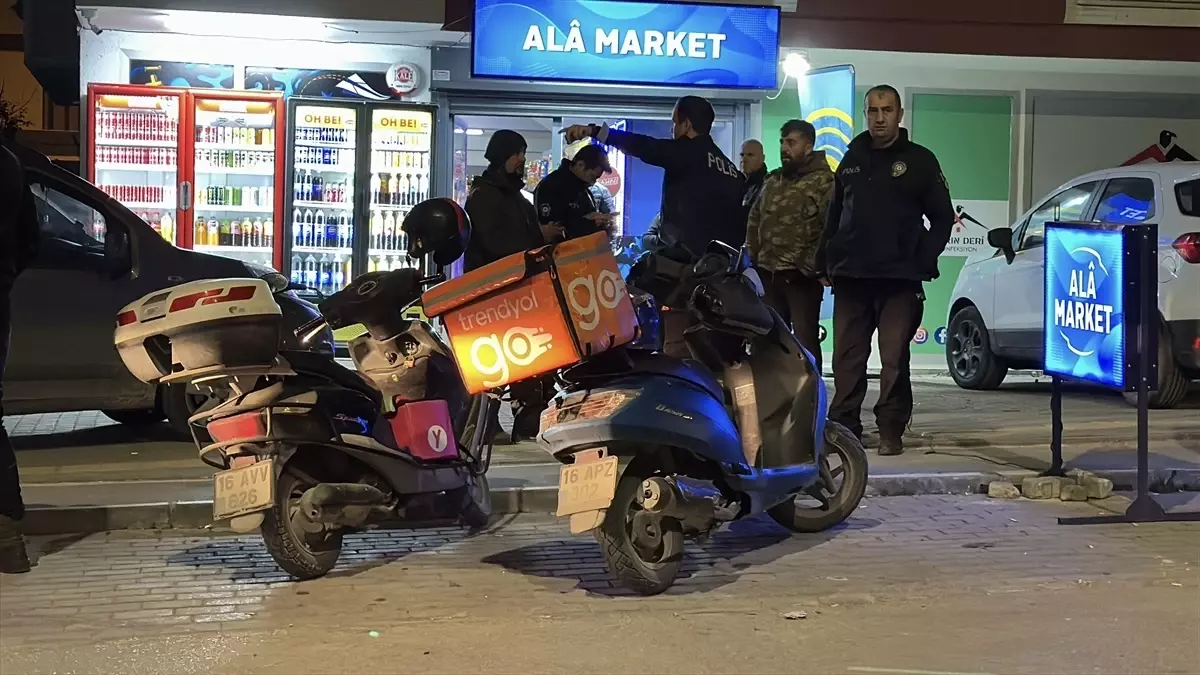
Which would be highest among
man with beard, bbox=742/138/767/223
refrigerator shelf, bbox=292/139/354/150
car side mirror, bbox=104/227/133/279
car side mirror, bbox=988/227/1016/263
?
refrigerator shelf, bbox=292/139/354/150

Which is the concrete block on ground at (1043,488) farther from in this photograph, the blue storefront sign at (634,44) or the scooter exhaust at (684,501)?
the blue storefront sign at (634,44)

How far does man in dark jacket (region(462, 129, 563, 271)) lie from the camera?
26.3ft

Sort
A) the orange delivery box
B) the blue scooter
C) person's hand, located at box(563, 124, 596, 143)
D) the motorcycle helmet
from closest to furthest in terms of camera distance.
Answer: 1. the orange delivery box
2. the blue scooter
3. the motorcycle helmet
4. person's hand, located at box(563, 124, 596, 143)

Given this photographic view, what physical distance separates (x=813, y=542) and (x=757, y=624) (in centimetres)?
140

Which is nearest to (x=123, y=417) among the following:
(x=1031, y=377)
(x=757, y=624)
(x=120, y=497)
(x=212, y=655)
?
(x=120, y=497)

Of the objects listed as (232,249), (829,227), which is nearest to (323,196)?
(232,249)

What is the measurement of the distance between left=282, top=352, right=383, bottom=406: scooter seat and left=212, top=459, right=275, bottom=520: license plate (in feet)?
1.31

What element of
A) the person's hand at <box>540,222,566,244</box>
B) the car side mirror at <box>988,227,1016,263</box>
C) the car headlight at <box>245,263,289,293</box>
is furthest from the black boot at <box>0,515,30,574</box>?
the car side mirror at <box>988,227,1016,263</box>

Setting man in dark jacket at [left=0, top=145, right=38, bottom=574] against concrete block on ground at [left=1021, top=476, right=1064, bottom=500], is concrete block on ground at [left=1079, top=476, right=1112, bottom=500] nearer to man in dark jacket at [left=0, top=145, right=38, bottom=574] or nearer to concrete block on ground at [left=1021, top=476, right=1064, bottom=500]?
Result: concrete block on ground at [left=1021, top=476, right=1064, bottom=500]

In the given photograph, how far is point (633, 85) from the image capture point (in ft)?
37.8

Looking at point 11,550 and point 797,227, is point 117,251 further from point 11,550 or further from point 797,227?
point 797,227

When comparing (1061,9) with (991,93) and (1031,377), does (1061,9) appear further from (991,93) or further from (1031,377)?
(1031,377)

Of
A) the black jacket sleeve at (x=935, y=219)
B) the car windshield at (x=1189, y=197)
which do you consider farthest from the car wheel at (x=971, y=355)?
the black jacket sleeve at (x=935, y=219)

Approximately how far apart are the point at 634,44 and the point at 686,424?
7.08 m
